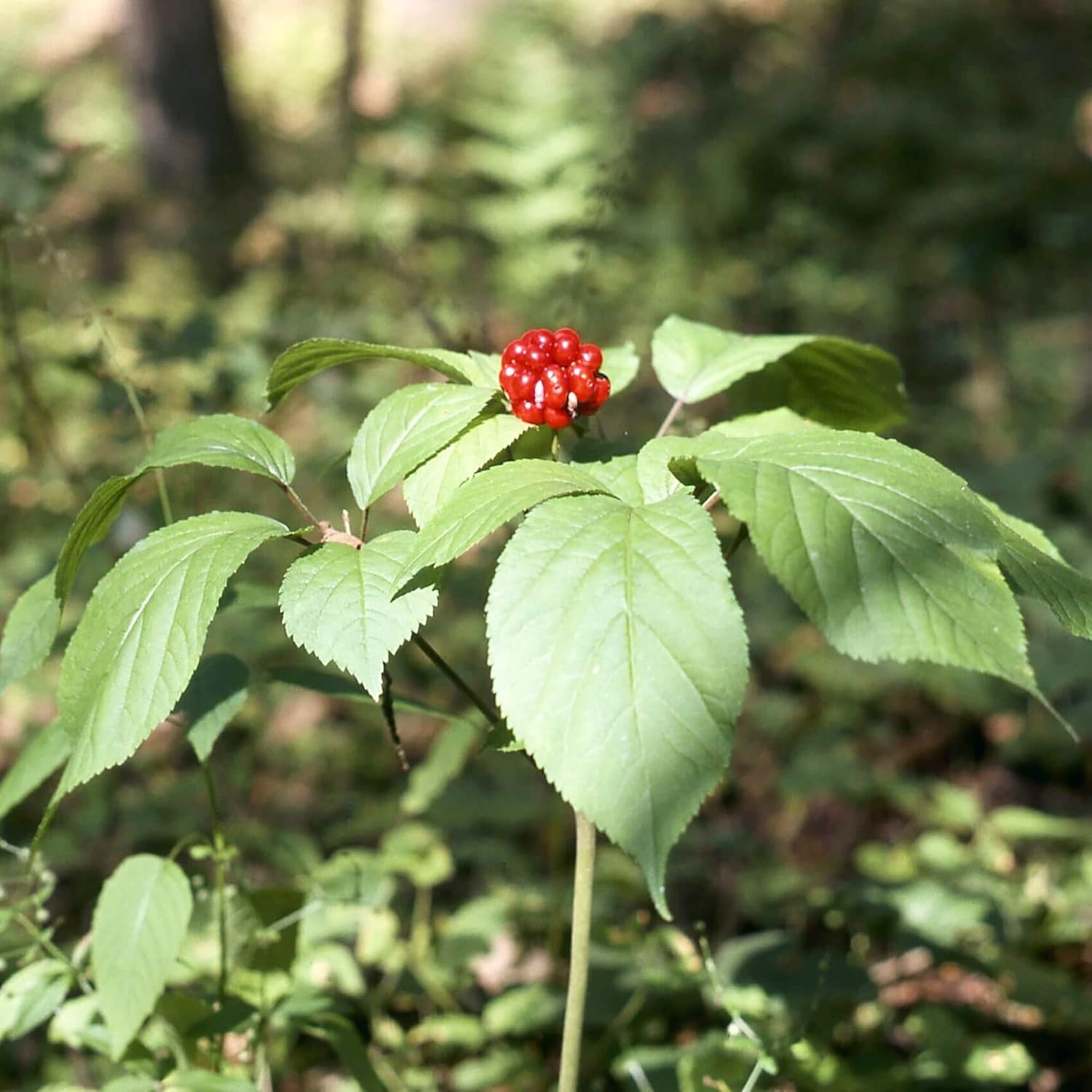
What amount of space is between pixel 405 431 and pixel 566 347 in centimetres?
22

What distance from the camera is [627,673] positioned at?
3.20 ft

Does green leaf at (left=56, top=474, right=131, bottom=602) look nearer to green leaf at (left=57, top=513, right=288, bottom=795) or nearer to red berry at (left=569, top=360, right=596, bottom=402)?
green leaf at (left=57, top=513, right=288, bottom=795)

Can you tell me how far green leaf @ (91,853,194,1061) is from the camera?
143 cm

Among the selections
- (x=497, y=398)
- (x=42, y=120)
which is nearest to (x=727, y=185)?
(x=42, y=120)

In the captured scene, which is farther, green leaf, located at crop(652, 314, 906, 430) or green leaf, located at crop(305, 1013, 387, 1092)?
green leaf, located at crop(305, 1013, 387, 1092)

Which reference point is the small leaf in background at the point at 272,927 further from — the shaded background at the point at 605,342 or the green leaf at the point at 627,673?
the green leaf at the point at 627,673

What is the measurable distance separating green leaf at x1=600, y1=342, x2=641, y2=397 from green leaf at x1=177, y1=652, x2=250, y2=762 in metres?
0.68

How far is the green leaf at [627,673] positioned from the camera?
956mm

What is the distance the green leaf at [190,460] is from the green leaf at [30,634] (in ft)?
0.47

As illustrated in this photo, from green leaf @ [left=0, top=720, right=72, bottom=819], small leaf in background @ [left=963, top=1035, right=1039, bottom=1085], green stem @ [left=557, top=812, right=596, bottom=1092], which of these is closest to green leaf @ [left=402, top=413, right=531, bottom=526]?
green stem @ [left=557, top=812, right=596, bottom=1092]

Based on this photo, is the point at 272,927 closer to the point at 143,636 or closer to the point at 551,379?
the point at 143,636

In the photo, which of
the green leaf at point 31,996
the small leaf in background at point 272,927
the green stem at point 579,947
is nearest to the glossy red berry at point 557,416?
the green stem at point 579,947

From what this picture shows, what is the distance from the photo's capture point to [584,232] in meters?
2.49

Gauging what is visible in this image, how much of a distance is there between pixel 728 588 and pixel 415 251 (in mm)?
5778
